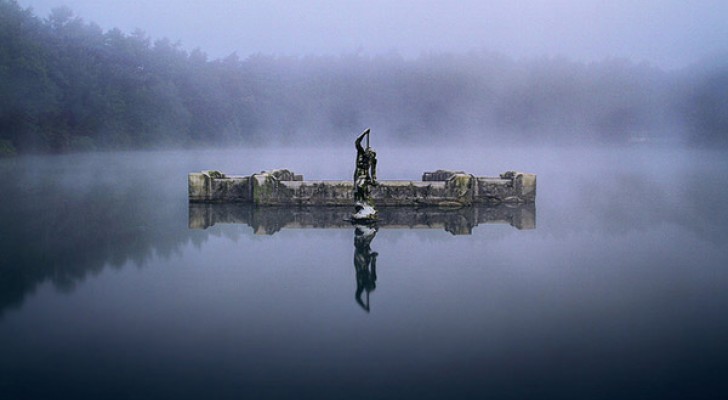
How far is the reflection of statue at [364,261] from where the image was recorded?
23.4 ft

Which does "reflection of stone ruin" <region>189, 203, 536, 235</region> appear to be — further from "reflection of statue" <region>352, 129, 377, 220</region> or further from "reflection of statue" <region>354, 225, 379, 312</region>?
"reflection of statue" <region>354, 225, 379, 312</region>

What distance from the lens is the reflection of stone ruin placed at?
12195 mm

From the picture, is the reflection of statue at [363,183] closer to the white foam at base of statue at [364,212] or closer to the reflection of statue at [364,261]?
the white foam at base of statue at [364,212]

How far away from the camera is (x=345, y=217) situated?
43.7 ft

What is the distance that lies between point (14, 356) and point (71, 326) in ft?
2.55

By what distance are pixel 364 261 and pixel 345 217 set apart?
15.1 feet

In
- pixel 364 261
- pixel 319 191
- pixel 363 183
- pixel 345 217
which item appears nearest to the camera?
pixel 364 261

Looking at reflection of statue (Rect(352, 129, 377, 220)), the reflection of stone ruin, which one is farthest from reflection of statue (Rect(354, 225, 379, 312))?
the reflection of stone ruin

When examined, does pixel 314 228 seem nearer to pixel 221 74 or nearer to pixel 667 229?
pixel 667 229

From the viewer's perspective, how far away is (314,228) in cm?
1184

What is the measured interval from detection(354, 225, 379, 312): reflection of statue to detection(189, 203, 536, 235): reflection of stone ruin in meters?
0.64

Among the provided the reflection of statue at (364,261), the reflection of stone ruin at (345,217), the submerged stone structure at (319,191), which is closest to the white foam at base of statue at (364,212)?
the reflection of stone ruin at (345,217)

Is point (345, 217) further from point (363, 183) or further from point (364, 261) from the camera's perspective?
point (364, 261)

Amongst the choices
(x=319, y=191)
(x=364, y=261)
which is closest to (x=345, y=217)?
(x=319, y=191)
